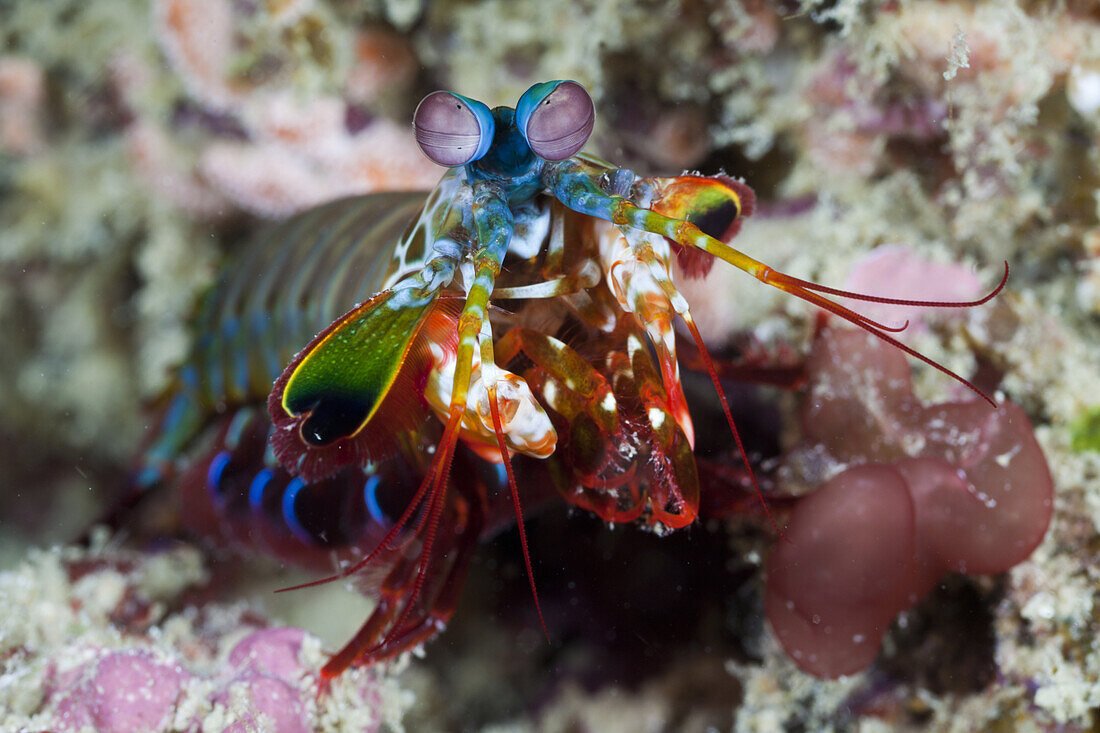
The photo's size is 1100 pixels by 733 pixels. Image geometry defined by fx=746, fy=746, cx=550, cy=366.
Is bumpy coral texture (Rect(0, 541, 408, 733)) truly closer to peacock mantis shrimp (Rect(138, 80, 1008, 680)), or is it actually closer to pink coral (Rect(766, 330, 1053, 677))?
peacock mantis shrimp (Rect(138, 80, 1008, 680))

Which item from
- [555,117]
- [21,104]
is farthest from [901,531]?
[21,104]

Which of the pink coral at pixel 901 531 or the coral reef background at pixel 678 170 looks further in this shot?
the coral reef background at pixel 678 170

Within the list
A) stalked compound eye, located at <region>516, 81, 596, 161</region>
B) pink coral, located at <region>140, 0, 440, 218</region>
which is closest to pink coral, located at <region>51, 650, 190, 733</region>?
stalked compound eye, located at <region>516, 81, 596, 161</region>

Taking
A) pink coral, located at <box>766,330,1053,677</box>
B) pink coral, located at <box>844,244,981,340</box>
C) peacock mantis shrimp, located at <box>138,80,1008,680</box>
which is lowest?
pink coral, located at <box>766,330,1053,677</box>

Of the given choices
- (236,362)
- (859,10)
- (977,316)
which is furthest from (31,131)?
(977,316)

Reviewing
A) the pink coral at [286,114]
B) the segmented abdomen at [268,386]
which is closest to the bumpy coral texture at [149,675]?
the segmented abdomen at [268,386]

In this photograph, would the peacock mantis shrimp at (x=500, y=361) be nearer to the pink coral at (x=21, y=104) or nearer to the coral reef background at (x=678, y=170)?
the coral reef background at (x=678, y=170)
